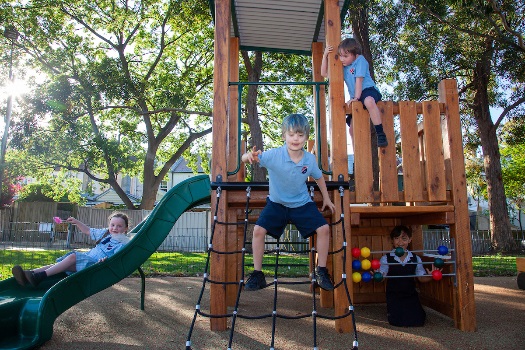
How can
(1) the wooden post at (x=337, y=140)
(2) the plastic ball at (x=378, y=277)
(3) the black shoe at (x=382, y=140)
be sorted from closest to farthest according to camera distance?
1. (1) the wooden post at (x=337, y=140)
2. (3) the black shoe at (x=382, y=140)
3. (2) the plastic ball at (x=378, y=277)

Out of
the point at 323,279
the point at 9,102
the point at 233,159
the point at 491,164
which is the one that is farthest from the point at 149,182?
the point at 323,279

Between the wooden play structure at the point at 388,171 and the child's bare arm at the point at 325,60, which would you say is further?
the child's bare arm at the point at 325,60

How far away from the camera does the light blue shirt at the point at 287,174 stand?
3.68m

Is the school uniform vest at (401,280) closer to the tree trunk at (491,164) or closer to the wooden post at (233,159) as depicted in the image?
the wooden post at (233,159)

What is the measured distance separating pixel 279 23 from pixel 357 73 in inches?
72.3

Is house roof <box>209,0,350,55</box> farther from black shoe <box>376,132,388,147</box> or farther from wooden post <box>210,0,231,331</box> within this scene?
black shoe <box>376,132,388,147</box>

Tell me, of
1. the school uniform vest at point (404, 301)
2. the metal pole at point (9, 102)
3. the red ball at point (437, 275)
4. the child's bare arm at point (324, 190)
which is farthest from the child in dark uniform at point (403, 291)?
the metal pole at point (9, 102)

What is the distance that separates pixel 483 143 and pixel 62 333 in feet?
57.8

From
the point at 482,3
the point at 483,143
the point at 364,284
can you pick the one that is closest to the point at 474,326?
the point at 364,284

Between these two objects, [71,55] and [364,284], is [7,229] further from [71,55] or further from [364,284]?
[364,284]

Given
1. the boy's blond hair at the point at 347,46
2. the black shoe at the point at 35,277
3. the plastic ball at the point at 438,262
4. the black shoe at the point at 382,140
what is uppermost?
the boy's blond hair at the point at 347,46

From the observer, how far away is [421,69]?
16.2 meters

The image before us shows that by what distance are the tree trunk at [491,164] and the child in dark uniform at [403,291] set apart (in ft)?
47.0

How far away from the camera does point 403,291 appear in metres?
4.46
